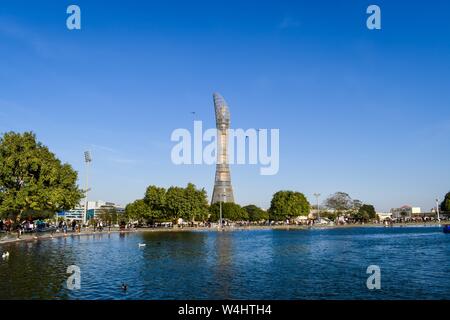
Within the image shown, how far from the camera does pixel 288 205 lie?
16325 centimetres

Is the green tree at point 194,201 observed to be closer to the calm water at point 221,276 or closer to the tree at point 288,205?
the tree at point 288,205

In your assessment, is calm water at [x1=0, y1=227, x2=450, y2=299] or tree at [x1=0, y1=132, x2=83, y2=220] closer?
calm water at [x1=0, y1=227, x2=450, y2=299]

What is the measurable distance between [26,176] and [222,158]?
4844 inches

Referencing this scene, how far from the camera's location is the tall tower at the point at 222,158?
179000 millimetres

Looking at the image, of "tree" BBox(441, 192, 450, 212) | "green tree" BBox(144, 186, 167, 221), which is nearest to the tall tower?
"green tree" BBox(144, 186, 167, 221)

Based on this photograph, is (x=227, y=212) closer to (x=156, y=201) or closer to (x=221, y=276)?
(x=156, y=201)

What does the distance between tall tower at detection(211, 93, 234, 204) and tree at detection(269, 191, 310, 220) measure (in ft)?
75.6

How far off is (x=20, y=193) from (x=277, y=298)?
48.0m

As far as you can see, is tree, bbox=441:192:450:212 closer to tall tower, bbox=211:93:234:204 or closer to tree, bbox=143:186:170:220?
tall tower, bbox=211:93:234:204

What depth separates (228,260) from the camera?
3903 cm

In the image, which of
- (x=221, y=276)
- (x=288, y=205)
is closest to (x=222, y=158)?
(x=288, y=205)

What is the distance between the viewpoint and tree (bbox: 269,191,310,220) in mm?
163125

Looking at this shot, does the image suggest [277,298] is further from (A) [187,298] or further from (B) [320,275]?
(B) [320,275]

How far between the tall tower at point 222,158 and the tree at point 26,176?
114999 mm
